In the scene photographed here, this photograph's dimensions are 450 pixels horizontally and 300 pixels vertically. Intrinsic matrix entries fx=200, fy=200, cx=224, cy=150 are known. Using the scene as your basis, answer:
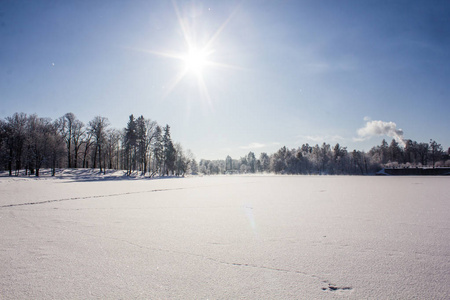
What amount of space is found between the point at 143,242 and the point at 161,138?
59595 mm

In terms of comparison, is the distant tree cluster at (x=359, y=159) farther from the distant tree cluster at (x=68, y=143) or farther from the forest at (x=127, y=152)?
the distant tree cluster at (x=68, y=143)

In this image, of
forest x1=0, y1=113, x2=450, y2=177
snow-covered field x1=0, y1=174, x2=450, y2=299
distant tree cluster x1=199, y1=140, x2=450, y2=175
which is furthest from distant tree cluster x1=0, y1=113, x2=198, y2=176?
distant tree cluster x1=199, y1=140, x2=450, y2=175

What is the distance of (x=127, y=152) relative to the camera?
1993 inches

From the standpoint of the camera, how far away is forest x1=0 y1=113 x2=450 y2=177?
134 feet

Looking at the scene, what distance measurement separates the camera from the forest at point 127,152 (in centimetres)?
4084

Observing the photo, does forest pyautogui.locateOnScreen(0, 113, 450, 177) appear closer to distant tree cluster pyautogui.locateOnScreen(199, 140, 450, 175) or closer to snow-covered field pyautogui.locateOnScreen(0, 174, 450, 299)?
distant tree cluster pyautogui.locateOnScreen(199, 140, 450, 175)

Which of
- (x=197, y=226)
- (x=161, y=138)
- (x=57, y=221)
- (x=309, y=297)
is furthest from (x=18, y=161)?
(x=309, y=297)

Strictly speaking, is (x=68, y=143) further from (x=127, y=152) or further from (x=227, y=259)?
(x=227, y=259)

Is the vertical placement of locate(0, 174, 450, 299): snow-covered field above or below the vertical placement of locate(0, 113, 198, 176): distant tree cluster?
below

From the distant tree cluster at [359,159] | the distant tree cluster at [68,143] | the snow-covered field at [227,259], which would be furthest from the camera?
the distant tree cluster at [359,159]

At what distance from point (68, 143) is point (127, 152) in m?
16.8

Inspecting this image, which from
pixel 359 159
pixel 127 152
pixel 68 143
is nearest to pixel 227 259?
pixel 127 152

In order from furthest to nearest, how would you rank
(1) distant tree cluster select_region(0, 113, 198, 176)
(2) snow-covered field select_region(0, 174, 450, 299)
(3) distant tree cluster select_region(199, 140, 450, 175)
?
(3) distant tree cluster select_region(199, 140, 450, 175) < (1) distant tree cluster select_region(0, 113, 198, 176) < (2) snow-covered field select_region(0, 174, 450, 299)

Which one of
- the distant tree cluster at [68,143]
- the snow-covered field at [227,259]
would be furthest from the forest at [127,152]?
the snow-covered field at [227,259]
